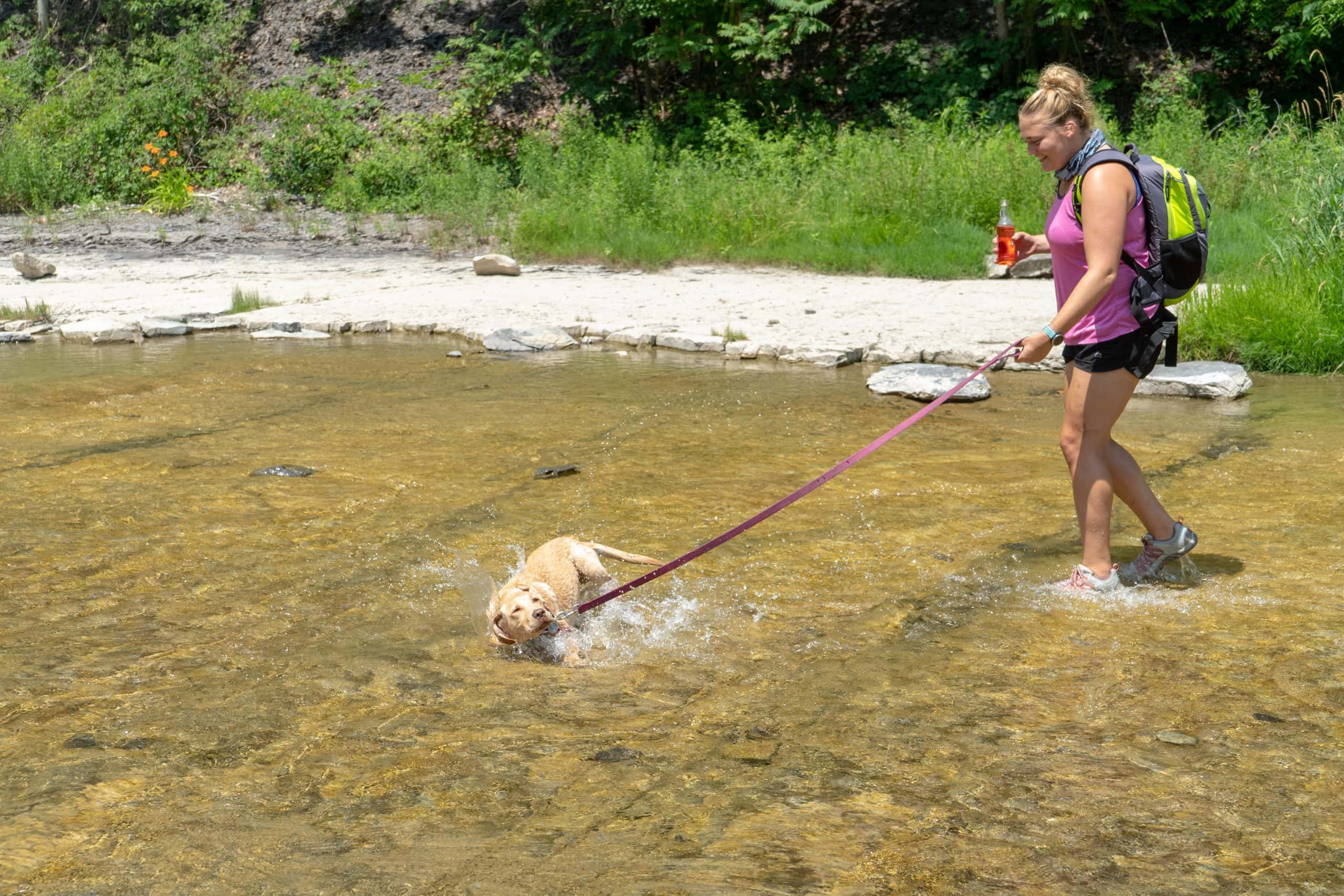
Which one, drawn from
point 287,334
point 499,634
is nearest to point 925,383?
point 499,634

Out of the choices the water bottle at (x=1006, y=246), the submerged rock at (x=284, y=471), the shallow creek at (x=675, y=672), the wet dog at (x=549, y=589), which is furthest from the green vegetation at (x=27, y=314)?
the water bottle at (x=1006, y=246)

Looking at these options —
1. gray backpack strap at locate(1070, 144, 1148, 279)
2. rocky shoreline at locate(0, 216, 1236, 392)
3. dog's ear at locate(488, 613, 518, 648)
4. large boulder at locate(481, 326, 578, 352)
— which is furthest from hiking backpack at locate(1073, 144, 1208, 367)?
large boulder at locate(481, 326, 578, 352)

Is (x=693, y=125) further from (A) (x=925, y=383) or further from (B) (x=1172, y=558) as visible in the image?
(B) (x=1172, y=558)

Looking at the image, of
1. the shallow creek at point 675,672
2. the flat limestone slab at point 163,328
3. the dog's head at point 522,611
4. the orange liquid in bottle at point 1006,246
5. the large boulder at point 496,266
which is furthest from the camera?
the large boulder at point 496,266

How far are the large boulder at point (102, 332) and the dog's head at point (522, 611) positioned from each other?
8.50 meters

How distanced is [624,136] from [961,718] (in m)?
16.5

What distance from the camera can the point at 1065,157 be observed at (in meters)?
4.39

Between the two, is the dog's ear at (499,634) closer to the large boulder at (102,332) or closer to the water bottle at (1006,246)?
the water bottle at (1006,246)

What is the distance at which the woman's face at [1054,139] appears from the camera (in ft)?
14.3

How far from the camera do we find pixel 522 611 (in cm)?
412

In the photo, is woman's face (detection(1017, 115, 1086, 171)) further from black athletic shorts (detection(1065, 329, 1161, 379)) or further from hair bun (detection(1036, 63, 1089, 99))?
black athletic shorts (detection(1065, 329, 1161, 379))

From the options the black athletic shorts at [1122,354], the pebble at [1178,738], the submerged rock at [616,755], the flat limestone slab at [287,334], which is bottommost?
the submerged rock at [616,755]

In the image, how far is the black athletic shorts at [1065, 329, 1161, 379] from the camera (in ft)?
14.6

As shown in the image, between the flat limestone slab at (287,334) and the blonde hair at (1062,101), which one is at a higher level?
the blonde hair at (1062,101)
